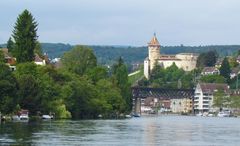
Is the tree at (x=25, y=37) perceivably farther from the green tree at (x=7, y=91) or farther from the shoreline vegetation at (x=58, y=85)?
the green tree at (x=7, y=91)

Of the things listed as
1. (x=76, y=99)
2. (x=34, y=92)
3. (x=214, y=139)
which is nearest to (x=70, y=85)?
(x=76, y=99)

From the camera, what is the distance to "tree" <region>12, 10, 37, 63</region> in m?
136

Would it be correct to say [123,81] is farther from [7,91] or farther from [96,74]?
[7,91]

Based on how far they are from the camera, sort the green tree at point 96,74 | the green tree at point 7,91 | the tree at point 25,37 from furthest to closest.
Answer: the green tree at point 96,74 < the tree at point 25,37 < the green tree at point 7,91

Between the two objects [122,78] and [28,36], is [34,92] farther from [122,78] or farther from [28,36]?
[122,78]

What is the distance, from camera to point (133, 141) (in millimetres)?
73438

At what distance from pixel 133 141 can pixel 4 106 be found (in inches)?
1309

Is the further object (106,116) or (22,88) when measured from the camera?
(106,116)

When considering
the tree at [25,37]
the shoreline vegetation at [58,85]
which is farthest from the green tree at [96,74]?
the tree at [25,37]

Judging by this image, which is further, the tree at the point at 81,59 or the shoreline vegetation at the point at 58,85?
the tree at the point at 81,59

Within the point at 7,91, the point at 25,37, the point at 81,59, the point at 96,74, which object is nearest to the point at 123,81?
the point at 81,59

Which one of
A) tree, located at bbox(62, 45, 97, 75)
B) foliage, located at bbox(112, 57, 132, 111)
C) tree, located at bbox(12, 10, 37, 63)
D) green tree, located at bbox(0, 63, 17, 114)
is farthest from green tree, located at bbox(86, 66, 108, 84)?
green tree, located at bbox(0, 63, 17, 114)

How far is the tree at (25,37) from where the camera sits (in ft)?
447

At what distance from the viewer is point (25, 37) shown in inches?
5379
